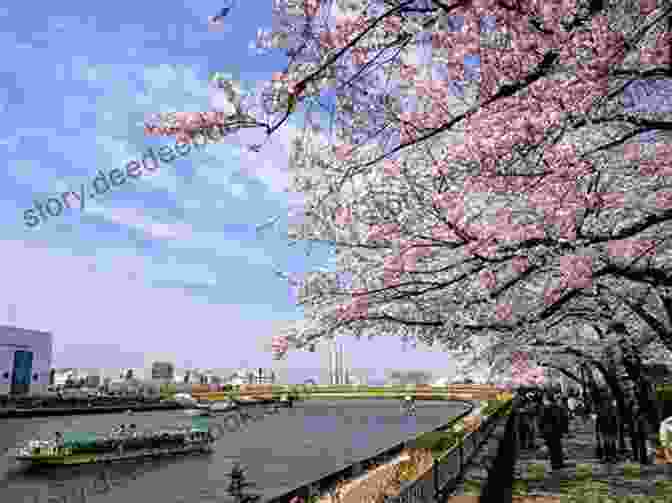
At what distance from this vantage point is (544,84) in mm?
4812

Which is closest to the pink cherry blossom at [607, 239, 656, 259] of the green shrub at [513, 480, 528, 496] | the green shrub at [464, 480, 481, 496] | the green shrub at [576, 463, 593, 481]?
the green shrub at [464, 480, 481, 496]

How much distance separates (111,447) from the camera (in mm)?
45406

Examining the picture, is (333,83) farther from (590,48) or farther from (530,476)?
(530,476)

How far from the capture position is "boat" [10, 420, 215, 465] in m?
40.8

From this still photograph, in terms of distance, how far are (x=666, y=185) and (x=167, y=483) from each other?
3604 centimetres

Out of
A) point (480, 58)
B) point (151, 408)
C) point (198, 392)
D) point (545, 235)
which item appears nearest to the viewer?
point (480, 58)

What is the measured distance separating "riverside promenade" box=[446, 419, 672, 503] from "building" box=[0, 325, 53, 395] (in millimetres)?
98650

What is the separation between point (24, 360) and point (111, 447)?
7034 centimetres

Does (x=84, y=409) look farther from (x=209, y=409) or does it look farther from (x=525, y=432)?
(x=525, y=432)

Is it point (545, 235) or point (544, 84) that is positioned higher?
point (544, 84)

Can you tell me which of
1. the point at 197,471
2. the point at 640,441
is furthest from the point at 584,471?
the point at 197,471

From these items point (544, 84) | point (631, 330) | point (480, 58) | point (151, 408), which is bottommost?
point (151, 408)

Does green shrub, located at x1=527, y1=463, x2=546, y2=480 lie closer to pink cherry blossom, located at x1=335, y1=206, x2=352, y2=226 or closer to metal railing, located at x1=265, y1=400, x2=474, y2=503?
metal railing, located at x1=265, y1=400, x2=474, y2=503

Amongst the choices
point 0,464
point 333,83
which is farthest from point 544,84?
point 0,464
